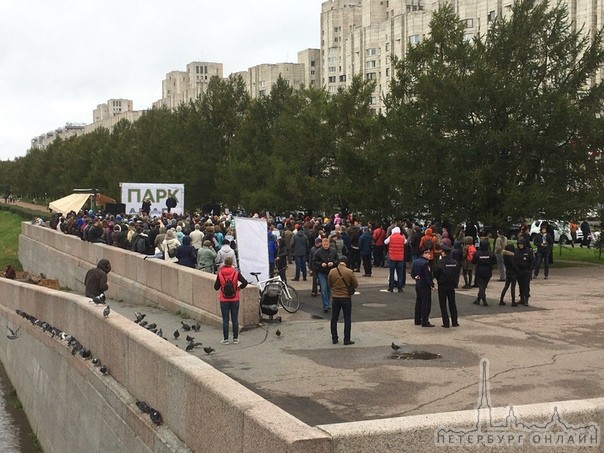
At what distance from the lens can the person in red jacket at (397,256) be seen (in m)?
19.4

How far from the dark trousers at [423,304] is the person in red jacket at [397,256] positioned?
4101mm

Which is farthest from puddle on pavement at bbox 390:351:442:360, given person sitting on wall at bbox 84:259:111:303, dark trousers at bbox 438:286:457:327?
person sitting on wall at bbox 84:259:111:303

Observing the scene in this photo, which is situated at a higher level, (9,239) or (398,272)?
(398,272)

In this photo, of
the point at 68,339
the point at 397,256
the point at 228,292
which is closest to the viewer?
the point at 228,292

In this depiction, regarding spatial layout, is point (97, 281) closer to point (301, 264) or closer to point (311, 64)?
point (301, 264)

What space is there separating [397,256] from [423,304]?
4470mm

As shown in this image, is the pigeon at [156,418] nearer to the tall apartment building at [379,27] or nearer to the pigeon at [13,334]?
the pigeon at [13,334]

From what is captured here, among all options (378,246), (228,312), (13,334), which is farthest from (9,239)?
(228,312)

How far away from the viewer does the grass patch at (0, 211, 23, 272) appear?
173 ft

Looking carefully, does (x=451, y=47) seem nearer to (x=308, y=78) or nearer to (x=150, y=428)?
(x=150, y=428)

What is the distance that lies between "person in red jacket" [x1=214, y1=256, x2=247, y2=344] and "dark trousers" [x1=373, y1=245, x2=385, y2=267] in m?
13.1

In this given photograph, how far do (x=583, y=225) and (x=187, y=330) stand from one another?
91.7 feet

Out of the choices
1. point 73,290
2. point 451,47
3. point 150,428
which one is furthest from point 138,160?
point 150,428

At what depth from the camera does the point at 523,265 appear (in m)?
17.6
